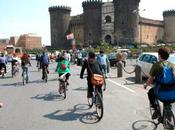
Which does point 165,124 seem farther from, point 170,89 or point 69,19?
point 69,19

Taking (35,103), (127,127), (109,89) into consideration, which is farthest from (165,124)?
(109,89)

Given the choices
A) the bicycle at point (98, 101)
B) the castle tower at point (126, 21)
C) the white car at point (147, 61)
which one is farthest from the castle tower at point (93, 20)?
the bicycle at point (98, 101)

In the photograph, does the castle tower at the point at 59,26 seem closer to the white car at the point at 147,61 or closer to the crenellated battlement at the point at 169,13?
the crenellated battlement at the point at 169,13

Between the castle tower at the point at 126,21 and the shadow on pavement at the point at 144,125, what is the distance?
80826 millimetres

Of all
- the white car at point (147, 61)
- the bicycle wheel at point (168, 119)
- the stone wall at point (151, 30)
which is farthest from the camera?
the stone wall at point (151, 30)

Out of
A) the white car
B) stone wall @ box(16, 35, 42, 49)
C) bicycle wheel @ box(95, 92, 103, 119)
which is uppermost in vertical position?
stone wall @ box(16, 35, 42, 49)

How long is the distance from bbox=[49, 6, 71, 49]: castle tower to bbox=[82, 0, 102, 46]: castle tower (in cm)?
788

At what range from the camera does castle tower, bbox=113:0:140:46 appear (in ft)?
294

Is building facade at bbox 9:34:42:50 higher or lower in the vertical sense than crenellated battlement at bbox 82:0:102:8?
lower

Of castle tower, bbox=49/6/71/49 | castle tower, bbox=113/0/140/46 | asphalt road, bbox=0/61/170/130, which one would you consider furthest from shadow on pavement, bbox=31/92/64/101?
castle tower, bbox=49/6/71/49

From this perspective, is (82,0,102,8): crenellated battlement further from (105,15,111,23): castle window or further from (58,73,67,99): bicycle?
(58,73,67,99): bicycle

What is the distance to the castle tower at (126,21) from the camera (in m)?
89.6

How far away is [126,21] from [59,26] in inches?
819

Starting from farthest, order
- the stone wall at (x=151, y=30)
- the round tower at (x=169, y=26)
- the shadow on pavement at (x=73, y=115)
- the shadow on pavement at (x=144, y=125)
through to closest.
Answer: the round tower at (x=169, y=26)
the stone wall at (x=151, y=30)
the shadow on pavement at (x=73, y=115)
the shadow on pavement at (x=144, y=125)
